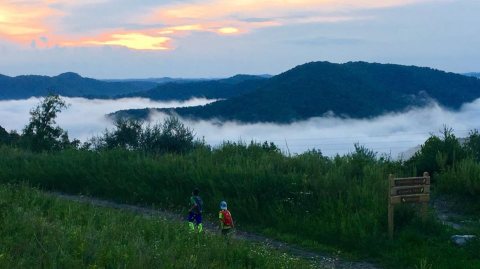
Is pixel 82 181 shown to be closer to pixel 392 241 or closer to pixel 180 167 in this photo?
pixel 180 167

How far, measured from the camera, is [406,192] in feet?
36.8

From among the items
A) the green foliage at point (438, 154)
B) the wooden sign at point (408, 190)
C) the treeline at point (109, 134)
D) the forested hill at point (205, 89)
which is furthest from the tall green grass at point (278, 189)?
the forested hill at point (205, 89)

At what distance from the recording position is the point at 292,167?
15.7 meters

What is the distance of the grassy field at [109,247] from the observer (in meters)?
6.00

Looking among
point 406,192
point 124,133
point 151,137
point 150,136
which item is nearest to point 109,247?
point 406,192

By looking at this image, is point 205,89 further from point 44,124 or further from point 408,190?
point 408,190

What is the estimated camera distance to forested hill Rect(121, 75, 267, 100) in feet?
532

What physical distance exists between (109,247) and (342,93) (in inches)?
5325

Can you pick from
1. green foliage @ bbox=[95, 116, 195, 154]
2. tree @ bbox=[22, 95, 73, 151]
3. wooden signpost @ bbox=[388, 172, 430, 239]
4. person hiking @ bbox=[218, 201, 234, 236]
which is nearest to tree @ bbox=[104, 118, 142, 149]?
green foliage @ bbox=[95, 116, 195, 154]

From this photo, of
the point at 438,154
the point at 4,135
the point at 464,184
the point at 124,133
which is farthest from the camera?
the point at 4,135

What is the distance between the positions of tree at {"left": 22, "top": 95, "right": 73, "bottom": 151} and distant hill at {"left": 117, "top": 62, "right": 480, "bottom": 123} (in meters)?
82.8

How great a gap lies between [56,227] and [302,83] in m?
128

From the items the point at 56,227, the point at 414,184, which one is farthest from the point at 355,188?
the point at 56,227

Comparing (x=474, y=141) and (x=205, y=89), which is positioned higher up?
(x=205, y=89)
